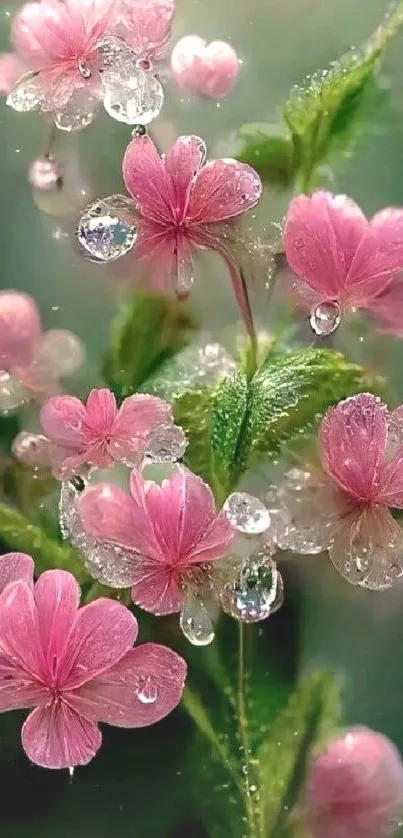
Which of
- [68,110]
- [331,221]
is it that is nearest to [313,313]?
[331,221]

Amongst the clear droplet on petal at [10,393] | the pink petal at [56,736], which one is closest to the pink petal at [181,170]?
the clear droplet on petal at [10,393]

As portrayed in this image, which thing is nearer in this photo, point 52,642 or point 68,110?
point 52,642

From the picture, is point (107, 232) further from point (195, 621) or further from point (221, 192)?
point (195, 621)

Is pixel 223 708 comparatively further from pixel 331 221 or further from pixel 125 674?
pixel 331 221

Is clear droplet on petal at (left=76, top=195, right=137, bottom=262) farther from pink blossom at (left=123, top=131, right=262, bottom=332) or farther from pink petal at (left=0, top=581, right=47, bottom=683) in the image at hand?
pink petal at (left=0, top=581, right=47, bottom=683)

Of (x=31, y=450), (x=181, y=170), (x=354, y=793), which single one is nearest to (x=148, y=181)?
(x=181, y=170)

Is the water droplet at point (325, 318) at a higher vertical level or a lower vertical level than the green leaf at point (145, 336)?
higher

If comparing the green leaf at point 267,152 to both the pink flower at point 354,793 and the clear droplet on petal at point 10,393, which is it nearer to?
the clear droplet on petal at point 10,393
